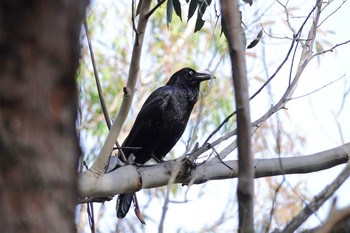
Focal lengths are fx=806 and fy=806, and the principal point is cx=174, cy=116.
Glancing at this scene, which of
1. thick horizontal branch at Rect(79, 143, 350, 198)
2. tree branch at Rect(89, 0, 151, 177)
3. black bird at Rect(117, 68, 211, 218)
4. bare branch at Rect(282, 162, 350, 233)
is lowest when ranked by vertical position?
bare branch at Rect(282, 162, 350, 233)

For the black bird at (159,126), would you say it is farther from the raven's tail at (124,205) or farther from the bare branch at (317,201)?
the bare branch at (317,201)

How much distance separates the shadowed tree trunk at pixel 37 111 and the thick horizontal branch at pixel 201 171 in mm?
2397

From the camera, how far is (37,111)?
149 cm

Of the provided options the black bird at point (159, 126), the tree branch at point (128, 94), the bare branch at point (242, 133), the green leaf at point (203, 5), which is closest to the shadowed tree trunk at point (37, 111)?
the bare branch at point (242, 133)

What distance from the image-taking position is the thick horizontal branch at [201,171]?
398 centimetres

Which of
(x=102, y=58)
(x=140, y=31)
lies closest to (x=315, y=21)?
(x=140, y=31)

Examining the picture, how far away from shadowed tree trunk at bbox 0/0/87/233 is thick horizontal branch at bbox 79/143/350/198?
2.40m

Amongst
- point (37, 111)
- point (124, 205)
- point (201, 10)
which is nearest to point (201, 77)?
point (124, 205)

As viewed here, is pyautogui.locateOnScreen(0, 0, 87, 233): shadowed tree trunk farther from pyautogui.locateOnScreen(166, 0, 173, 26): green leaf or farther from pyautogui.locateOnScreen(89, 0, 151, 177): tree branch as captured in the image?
pyautogui.locateOnScreen(166, 0, 173, 26): green leaf

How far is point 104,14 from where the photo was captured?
11531mm

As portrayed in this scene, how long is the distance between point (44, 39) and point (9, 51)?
7cm

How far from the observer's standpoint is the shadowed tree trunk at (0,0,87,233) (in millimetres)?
1457

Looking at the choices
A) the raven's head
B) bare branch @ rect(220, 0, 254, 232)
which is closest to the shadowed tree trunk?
bare branch @ rect(220, 0, 254, 232)

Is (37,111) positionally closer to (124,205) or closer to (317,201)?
(317,201)
